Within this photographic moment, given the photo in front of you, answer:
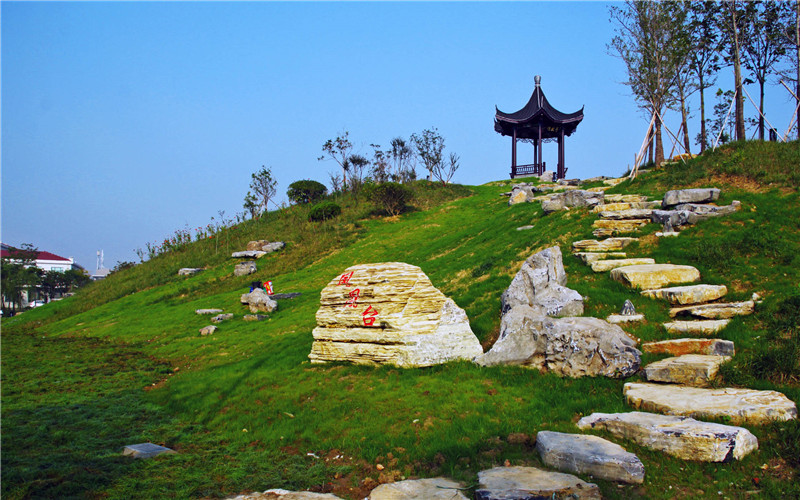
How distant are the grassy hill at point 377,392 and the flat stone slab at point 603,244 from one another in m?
0.49

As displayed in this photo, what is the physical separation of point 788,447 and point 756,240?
8.05 m

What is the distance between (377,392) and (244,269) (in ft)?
75.5

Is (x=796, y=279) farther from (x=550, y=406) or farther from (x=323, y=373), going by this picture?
(x=323, y=373)

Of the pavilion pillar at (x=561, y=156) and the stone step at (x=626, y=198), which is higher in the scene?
the pavilion pillar at (x=561, y=156)

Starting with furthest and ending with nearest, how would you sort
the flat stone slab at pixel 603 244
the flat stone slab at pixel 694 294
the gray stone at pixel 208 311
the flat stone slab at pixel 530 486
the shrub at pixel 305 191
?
the shrub at pixel 305 191 → the gray stone at pixel 208 311 → the flat stone slab at pixel 603 244 → the flat stone slab at pixel 694 294 → the flat stone slab at pixel 530 486

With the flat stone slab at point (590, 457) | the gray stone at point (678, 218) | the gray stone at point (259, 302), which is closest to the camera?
the flat stone slab at point (590, 457)

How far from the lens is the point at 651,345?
848 centimetres

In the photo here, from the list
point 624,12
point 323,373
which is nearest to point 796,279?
point 323,373

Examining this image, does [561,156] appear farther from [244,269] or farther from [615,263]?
[615,263]

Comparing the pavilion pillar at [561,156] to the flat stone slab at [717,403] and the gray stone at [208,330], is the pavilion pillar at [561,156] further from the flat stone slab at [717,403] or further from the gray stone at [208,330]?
the flat stone slab at [717,403]

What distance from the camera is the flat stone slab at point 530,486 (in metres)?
4.63

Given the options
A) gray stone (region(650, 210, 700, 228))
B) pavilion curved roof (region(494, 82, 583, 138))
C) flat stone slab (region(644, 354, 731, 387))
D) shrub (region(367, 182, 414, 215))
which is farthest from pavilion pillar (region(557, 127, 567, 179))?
flat stone slab (region(644, 354, 731, 387))

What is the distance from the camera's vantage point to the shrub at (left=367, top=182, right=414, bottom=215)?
128 feet

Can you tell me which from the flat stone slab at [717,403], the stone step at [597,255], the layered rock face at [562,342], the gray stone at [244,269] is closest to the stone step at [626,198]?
the stone step at [597,255]
